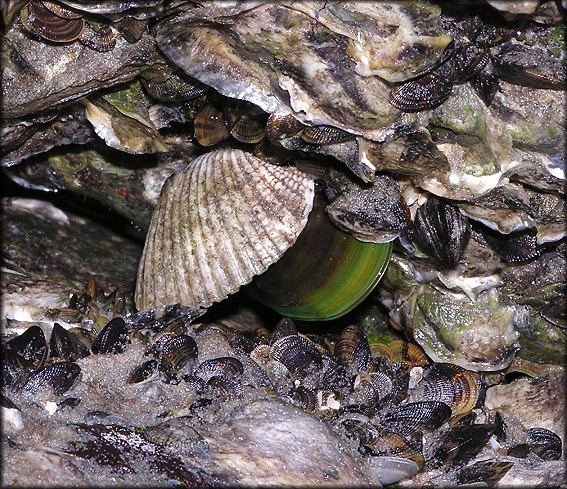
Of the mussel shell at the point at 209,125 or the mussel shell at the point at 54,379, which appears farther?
the mussel shell at the point at 209,125

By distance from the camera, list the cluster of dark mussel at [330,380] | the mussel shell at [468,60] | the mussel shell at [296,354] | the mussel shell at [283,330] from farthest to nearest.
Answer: the mussel shell at [283,330] → the mussel shell at [296,354] → the cluster of dark mussel at [330,380] → the mussel shell at [468,60]

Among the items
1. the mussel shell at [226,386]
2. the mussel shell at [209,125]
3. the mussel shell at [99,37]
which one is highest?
the mussel shell at [99,37]

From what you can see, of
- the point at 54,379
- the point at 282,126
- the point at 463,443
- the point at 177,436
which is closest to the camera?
the point at 177,436

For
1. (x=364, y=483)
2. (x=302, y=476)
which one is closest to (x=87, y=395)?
(x=302, y=476)

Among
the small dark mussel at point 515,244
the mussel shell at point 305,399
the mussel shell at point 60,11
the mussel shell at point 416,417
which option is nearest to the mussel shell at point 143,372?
the mussel shell at point 305,399

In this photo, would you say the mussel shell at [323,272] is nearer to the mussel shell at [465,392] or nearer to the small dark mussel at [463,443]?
the mussel shell at [465,392]

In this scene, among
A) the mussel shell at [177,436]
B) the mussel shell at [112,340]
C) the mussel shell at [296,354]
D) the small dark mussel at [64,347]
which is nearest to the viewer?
the mussel shell at [177,436]

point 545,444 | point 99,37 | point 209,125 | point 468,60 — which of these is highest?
point 99,37

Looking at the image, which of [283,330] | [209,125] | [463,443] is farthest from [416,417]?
[209,125]

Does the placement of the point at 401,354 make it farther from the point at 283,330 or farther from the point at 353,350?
the point at 283,330
